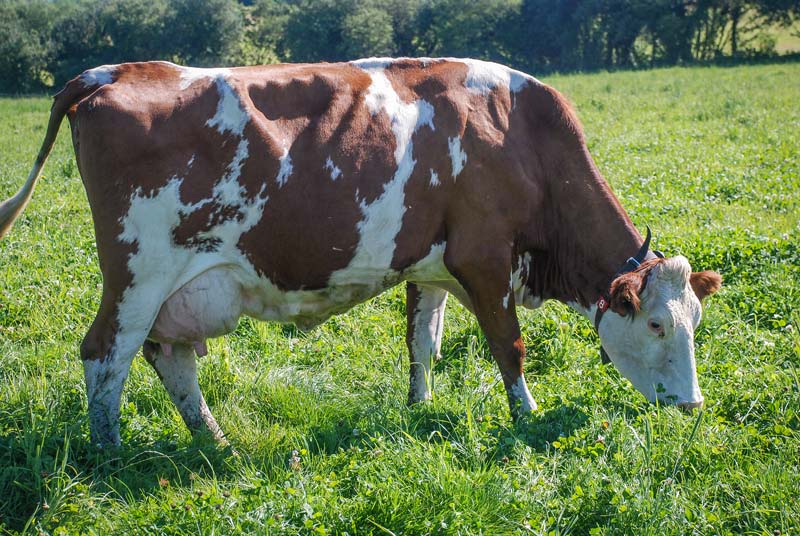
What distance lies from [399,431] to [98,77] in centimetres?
275

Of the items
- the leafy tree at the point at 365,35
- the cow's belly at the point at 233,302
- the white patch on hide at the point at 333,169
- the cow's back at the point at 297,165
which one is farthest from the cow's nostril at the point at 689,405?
the leafy tree at the point at 365,35

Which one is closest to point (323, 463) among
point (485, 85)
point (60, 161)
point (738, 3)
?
point (485, 85)

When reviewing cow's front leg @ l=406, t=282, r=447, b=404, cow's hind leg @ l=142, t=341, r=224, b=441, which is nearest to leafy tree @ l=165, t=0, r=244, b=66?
cow's front leg @ l=406, t=282, r=447, b=404

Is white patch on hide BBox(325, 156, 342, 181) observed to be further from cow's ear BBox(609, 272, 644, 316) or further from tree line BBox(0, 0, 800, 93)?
tree line BBox(0, 0, 800, 93)

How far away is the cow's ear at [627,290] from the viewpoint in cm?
451

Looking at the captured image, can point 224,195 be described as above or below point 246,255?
above

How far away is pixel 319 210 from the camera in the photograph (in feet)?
14.5

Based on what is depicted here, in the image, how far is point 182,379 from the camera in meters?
4.77

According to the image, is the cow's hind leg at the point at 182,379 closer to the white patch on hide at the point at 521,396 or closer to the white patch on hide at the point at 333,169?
the white patch on hide at the point at 333,169

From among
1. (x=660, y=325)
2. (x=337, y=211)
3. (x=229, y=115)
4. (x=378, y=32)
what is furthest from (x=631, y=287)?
(x=378, y=32)

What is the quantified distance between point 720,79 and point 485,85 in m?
28.1

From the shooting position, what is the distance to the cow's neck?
5.02 metres

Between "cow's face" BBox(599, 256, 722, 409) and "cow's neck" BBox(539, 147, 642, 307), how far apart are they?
12.5 inches

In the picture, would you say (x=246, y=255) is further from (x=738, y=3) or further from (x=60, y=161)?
(x=738, y=3)
